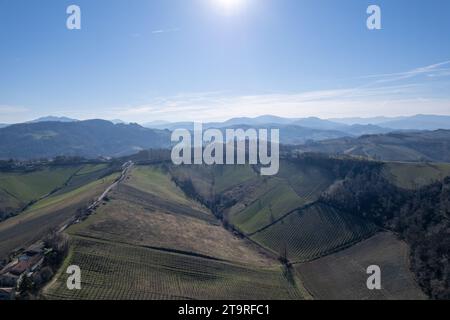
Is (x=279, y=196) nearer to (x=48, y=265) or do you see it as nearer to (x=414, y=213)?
(x=414, y=213)

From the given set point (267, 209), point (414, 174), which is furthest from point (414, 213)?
point (267, 209)

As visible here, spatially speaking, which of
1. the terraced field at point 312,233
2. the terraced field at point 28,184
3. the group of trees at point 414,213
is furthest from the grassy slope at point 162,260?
the terraced field at point 28,184

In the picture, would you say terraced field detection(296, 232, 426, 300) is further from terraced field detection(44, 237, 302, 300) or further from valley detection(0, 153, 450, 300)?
terraced field detection(44, 237, 302, 300)
